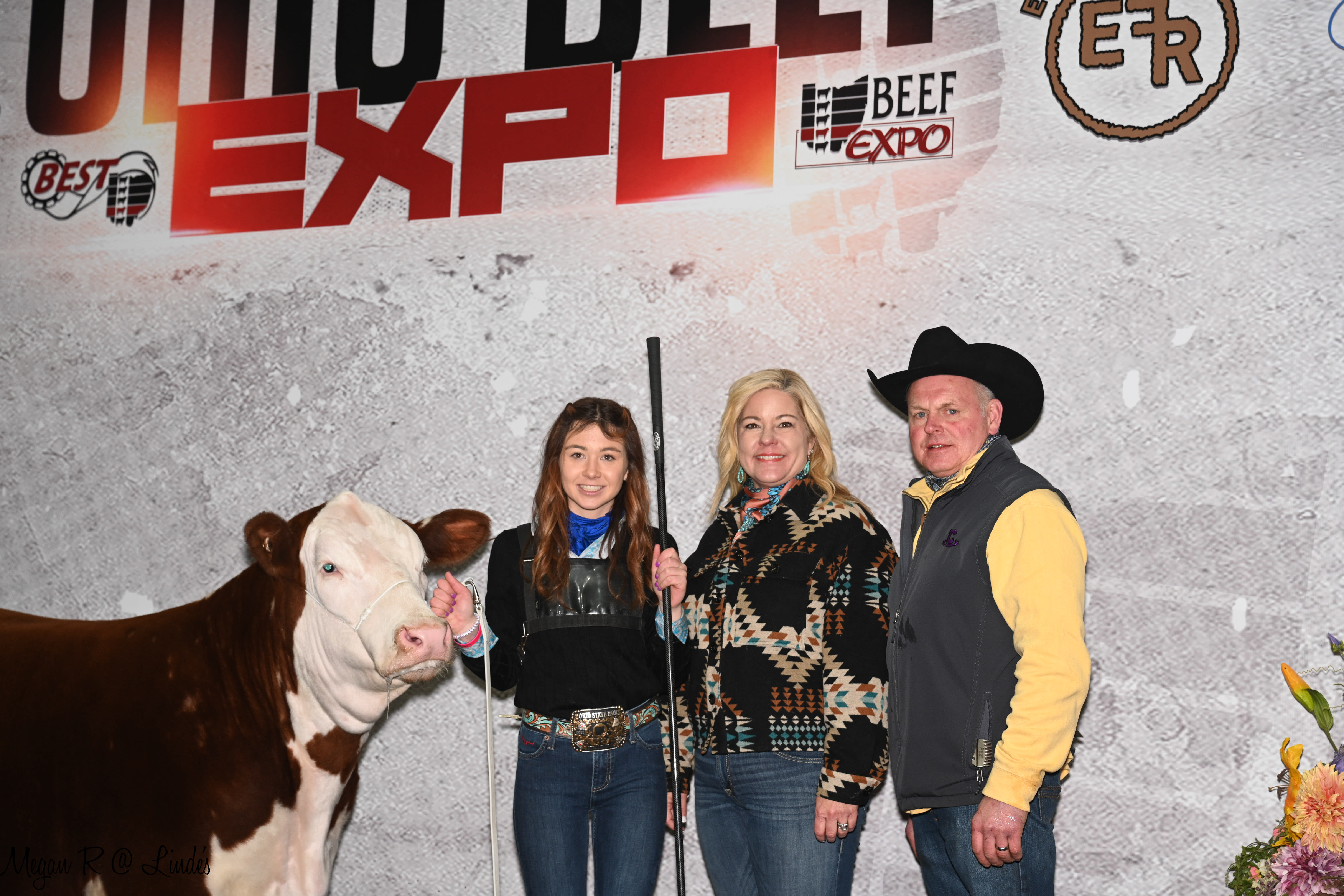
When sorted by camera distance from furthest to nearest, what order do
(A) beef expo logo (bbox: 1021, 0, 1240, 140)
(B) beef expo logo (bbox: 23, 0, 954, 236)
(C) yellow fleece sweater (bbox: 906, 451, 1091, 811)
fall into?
(B) beef expo logo (bbox: 23, 0, 954, 236), (A) beef expo logo (bbox: 1021, 0, 1240, 140), (C) yellow fleece sweater (bbox: 906, 451, 1091, 811)

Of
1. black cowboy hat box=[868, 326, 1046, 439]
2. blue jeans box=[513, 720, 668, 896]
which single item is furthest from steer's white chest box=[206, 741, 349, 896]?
black cowboy hat box=[868, 326, 1046, 439]

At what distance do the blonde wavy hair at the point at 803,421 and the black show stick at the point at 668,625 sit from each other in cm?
17

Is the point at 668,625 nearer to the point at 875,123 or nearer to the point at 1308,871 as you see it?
the point at 1308,871

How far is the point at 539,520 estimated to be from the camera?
2.40 metres

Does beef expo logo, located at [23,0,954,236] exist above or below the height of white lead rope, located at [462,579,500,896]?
above

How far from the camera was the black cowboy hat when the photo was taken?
2254mm

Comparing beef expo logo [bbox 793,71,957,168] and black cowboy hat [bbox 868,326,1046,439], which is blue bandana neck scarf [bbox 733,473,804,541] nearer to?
black cowboy hat [bbox 868,326,1046,439]

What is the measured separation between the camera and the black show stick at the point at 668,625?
2189 millimetres

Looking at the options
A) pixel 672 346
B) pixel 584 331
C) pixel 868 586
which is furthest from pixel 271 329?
pixel 868 586

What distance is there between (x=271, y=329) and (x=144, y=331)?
1.55ft

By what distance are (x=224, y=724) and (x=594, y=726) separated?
76 cm

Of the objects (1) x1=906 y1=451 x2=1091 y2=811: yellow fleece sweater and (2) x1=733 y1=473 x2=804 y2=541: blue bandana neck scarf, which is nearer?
(1) x1=906 y1=451 x2=1091 y2=811: yellow fleece sweater

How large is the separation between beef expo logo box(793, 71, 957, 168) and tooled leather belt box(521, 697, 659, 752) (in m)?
1.74

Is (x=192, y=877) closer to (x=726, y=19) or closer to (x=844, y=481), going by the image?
(x=844, y=481)
